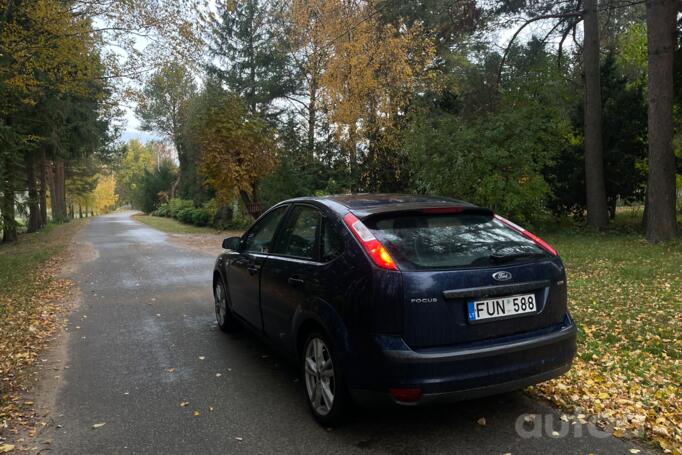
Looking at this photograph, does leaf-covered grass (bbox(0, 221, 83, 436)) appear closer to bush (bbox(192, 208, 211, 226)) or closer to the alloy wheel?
the alloy wheel

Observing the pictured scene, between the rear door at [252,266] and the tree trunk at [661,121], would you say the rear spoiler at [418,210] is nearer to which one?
the rear door at [252,266]

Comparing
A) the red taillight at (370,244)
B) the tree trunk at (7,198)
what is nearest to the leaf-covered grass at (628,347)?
the red taillight at (370,244)

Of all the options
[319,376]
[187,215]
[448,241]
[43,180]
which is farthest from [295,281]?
[43,180]

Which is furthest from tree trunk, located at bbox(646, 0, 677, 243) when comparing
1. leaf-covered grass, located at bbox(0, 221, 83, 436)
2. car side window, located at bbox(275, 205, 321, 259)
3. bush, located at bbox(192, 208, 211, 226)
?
bush, located at bbox(192, 208, 211, 226)

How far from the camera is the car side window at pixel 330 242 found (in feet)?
11.7

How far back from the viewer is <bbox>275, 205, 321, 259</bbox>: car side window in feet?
13.2

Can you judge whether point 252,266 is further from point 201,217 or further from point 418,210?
point 201,217

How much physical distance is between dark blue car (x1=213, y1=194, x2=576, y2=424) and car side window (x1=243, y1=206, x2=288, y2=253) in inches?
33.6

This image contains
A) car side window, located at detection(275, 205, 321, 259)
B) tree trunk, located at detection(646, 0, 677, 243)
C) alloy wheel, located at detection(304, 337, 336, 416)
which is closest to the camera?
alloy wheel, located at detection(304, 337, 336, 416)

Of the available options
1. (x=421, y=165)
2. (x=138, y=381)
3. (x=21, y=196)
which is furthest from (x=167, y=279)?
(x=21, y=196)

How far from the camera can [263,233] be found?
5180 mm

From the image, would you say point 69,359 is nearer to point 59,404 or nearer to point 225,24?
point 59,404

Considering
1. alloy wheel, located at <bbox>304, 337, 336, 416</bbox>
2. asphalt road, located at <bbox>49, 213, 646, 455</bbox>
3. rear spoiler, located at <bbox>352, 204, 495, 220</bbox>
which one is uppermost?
rear spoiler, located at <bbox>352, 204, 495, 220</bbox>

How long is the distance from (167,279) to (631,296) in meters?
8.29
